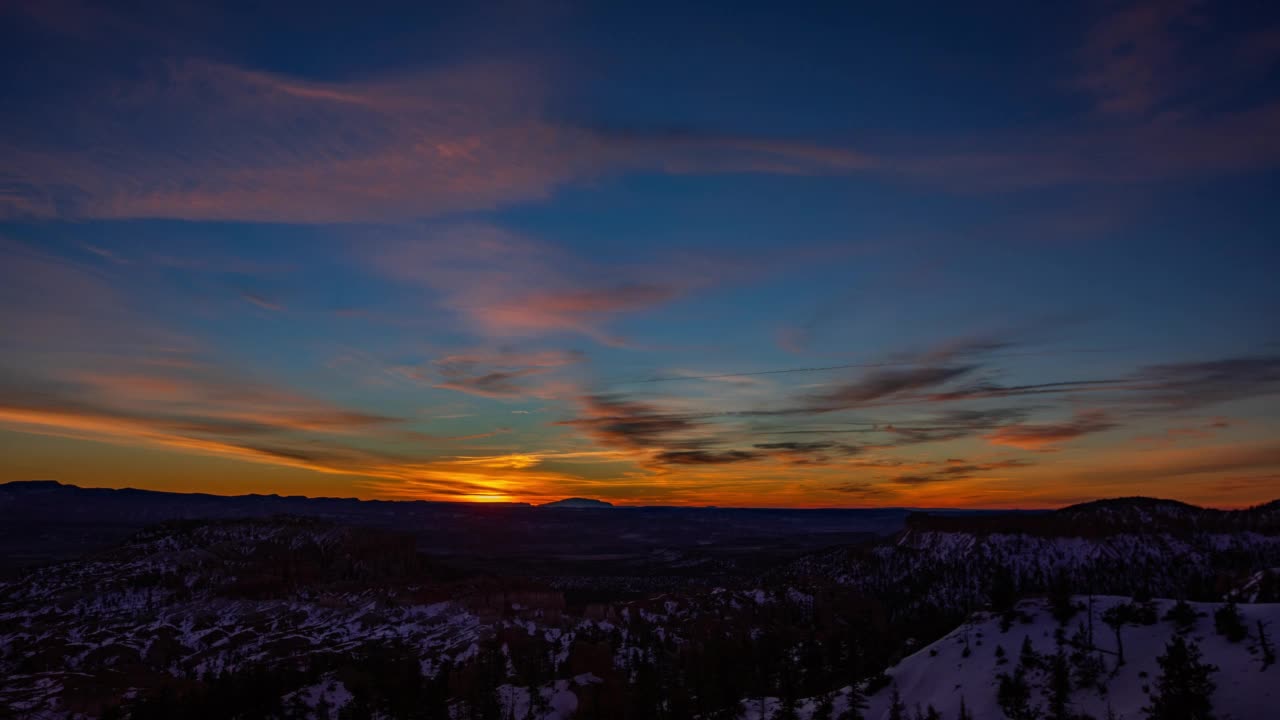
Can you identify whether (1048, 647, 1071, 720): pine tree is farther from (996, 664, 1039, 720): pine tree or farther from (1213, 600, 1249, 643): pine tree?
(1213, 600, 1249, 643): pine tree

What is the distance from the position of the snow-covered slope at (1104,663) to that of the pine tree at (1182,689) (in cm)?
127

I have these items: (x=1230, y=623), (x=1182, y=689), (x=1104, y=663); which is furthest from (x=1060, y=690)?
(x=1230, y=623)

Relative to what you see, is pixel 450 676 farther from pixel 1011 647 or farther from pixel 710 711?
pixel 1011 647

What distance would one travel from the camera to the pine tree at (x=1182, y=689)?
56.7 metres

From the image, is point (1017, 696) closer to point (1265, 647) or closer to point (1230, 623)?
point (1230, 623)

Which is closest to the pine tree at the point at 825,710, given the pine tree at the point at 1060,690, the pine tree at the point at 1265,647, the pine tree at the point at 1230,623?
the pine tree at the point at 1060,690

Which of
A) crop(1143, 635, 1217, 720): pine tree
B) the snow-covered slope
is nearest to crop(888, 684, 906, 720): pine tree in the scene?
the snow-covered slope

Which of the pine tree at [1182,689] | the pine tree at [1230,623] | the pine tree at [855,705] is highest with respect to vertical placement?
the pine tree at [1230,623]

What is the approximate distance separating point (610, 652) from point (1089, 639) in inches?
5560

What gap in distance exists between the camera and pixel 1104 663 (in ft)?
240

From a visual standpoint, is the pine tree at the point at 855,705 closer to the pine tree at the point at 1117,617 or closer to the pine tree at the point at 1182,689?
the pine tree at the point at 1117,617

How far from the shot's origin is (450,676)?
591 ft

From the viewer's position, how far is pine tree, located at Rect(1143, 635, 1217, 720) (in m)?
56.7

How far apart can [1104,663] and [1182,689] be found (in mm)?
15568
